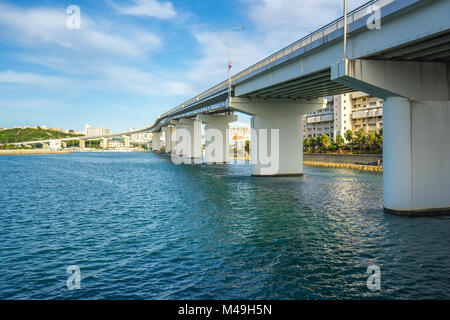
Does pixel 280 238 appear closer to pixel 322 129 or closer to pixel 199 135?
pixel 199 135

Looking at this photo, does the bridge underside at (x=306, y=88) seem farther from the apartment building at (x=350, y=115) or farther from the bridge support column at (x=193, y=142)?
the apartment building at (x=350, y=115)

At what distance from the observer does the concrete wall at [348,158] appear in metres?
62.9

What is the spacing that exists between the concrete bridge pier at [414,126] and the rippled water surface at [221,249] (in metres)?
1.72

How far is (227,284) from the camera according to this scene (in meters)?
11.2

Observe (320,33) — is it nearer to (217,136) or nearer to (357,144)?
(217,136)

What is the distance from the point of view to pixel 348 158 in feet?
227

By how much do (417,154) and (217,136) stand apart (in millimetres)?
55963

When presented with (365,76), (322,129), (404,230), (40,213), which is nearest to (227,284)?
(404,230)

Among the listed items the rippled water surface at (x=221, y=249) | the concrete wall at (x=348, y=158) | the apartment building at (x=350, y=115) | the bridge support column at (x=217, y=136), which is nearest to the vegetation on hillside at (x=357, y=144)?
the concrete wall at (x=348, y=158)

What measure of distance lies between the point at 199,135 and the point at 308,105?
46.1m

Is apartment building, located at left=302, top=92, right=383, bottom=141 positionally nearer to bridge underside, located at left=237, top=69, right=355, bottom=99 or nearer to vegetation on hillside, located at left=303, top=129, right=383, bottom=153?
vegetation on hillside, located at left=303, top=129, right=383, bottom=153

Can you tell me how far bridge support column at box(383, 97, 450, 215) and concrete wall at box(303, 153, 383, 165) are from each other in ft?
140

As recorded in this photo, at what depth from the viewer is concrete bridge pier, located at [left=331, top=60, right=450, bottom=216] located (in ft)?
65.8

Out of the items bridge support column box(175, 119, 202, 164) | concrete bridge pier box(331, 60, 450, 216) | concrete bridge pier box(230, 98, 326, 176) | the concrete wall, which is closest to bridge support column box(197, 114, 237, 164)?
bridge support column box(175, 119, 202, 164)
